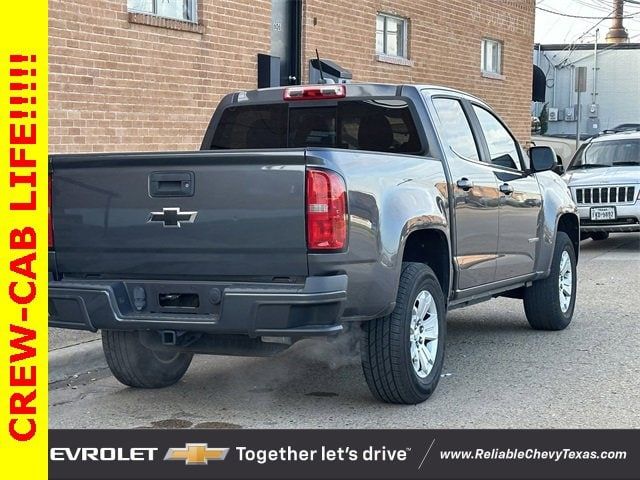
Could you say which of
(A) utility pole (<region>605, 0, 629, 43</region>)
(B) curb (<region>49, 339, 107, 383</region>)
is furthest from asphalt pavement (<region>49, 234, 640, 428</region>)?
(A) utility pole (<region>605, 0, 629, 43</region>)

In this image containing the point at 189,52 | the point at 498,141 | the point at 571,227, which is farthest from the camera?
the point at 189,52

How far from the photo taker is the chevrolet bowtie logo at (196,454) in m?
5.26

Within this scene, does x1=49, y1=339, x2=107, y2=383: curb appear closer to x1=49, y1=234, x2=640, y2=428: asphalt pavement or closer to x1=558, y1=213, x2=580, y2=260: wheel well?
x1=49, y1=234, x2=640, y2=428: asphalt pavement

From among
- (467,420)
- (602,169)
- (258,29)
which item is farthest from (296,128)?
(602,169)

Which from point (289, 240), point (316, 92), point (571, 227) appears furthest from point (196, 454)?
point (571, 227)

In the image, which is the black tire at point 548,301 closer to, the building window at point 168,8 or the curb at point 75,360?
the curb at point 75,360

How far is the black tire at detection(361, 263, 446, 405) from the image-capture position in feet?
19.6

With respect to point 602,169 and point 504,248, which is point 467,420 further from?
point 602,169

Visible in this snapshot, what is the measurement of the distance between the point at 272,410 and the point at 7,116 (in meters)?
3.46

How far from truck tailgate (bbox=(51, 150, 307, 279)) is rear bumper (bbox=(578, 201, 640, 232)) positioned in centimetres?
1068

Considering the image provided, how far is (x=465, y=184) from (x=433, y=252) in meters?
0.54

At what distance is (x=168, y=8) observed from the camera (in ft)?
40.4

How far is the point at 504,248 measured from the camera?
7.68 metres

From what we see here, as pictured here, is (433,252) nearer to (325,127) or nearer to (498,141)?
(325,127)
